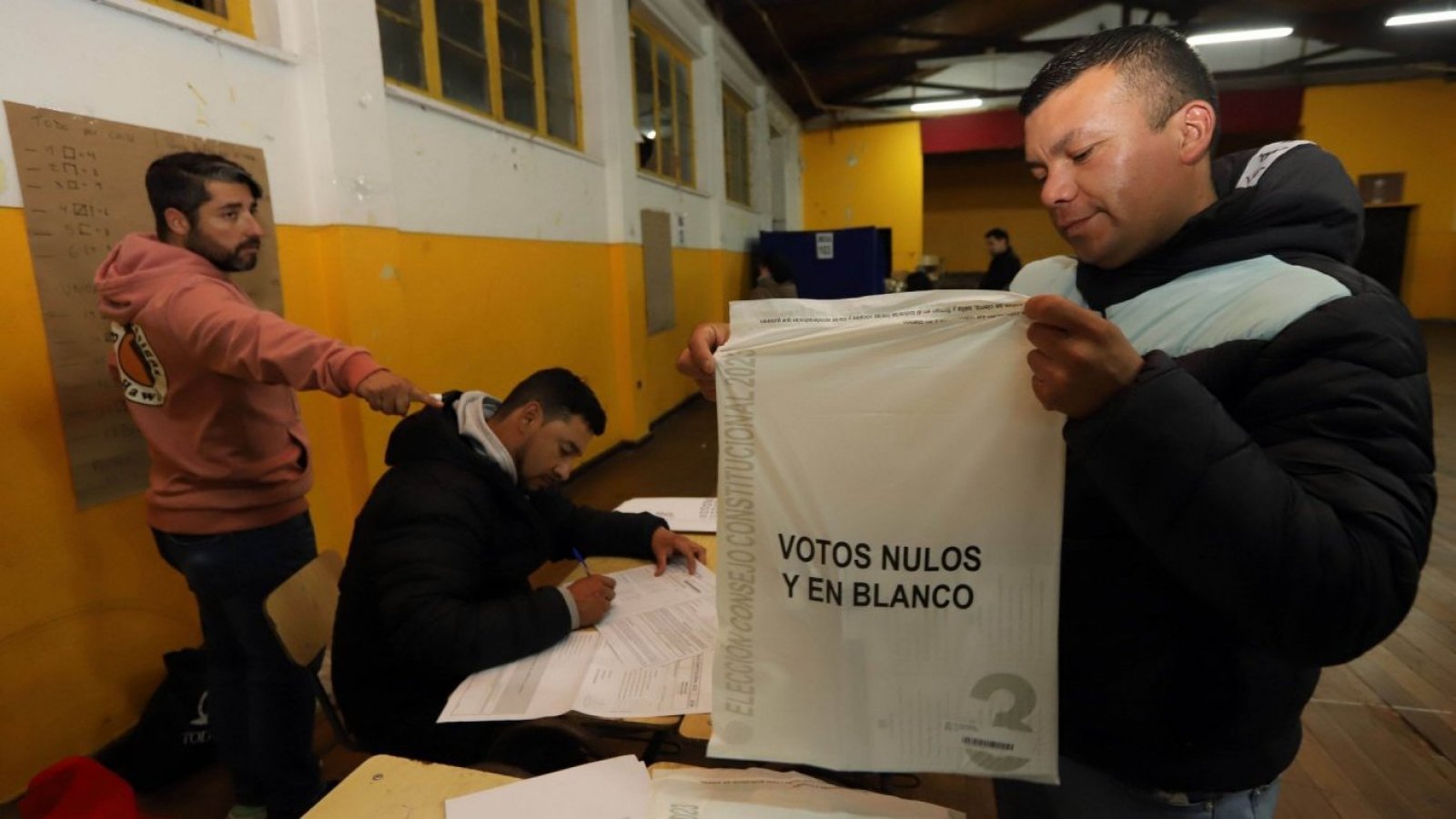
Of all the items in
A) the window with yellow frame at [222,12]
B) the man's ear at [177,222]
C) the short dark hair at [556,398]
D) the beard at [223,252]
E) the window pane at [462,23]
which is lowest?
the short dark hair at [556,398]

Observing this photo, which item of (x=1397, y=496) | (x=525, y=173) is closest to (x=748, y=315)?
(x=1397, y=496)

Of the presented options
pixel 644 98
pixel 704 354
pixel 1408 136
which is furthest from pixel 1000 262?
pixel 1408 136

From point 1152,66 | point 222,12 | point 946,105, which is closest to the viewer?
point 1152,66

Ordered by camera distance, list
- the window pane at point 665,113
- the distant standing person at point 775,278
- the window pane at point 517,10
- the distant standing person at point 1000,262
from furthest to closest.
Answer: the distant standing person at point 775,278 < the distant standing person at point 1000,262 < the window pane at point 665,113 < the window pane at point 517,10

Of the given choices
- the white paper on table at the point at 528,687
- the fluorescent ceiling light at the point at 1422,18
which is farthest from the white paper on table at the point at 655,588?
the fluorescent ceiling light at the point at 1422,18

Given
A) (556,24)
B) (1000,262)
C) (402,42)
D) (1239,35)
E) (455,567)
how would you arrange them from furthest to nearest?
1. (1239,35)
2. (1000,262)
3. (556,24)
4. (402,42)
5. (455,567)

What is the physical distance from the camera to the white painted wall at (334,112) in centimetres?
180

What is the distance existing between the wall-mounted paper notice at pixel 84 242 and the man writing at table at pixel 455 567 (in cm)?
100

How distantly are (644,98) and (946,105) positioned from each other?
247 inches

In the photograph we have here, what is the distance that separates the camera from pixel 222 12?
2262 mm

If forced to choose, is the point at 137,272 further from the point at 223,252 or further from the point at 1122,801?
the point at 1122,801

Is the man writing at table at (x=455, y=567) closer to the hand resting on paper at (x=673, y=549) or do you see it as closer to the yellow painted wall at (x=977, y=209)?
the hand resting on paper at (x=673, y=549)

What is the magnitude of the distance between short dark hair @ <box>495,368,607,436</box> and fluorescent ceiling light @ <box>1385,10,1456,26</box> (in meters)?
10.8

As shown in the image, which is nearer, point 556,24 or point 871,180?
point 556,24
